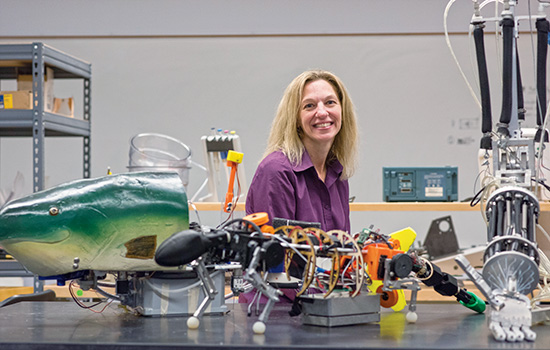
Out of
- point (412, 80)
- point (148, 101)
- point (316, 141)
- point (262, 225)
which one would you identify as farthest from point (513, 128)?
point (148, 101)

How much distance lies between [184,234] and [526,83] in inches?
136

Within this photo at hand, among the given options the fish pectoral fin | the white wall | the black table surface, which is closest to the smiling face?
the black table surface

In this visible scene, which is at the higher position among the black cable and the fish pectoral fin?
the black cable

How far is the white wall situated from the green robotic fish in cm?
284

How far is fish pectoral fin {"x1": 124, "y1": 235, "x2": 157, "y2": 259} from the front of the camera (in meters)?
1.22

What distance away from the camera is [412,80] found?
407cm

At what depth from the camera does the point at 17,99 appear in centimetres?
265

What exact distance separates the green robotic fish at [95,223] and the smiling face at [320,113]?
2.20ft

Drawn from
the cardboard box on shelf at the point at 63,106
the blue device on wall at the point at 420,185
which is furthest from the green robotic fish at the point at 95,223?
the blue device on wall at the point at 420,185

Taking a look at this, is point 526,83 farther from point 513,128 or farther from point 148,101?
point 513,128

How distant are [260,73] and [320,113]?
7.76ft

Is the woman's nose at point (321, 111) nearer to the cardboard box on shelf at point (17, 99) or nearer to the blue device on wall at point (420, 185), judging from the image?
the blue device on wall at point (420, 185)

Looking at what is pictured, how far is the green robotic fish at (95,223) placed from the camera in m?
1.16

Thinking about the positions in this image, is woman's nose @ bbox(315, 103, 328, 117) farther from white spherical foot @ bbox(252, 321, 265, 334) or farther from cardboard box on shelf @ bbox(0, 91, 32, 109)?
cardboard box on shelf @ bbox(0, 91, 32, 109)
